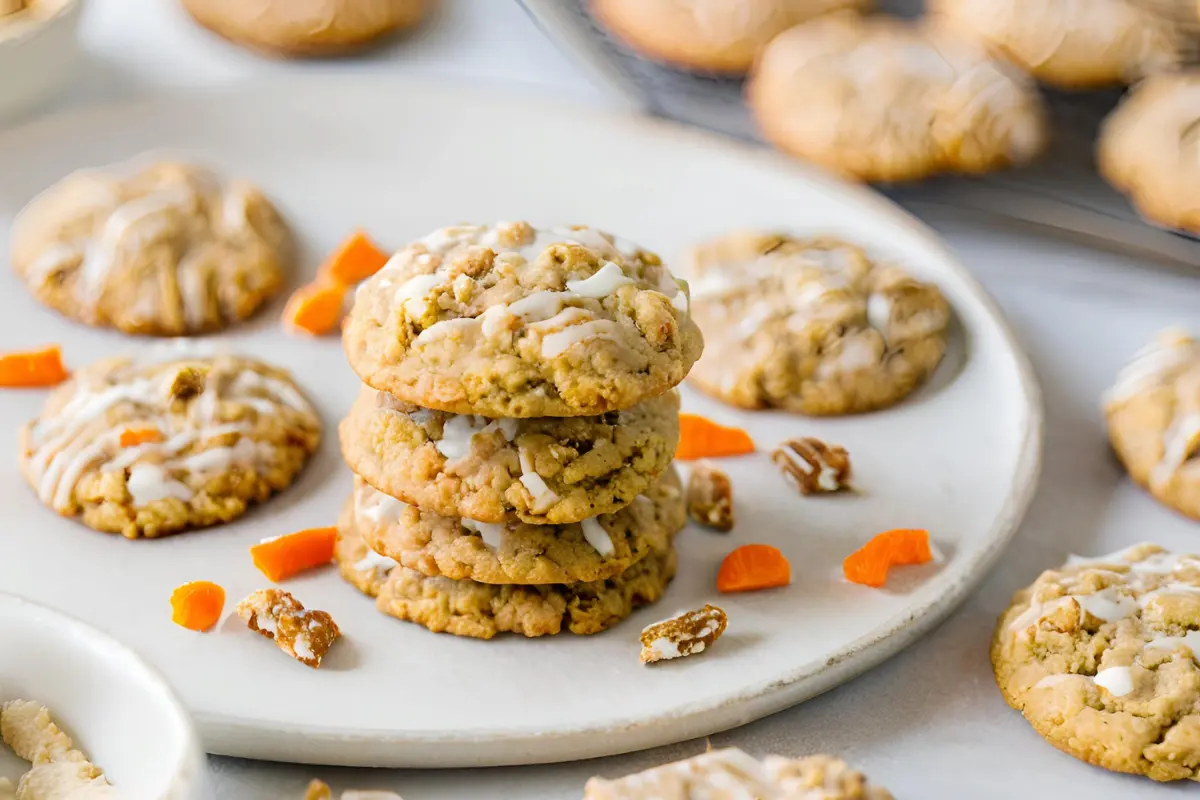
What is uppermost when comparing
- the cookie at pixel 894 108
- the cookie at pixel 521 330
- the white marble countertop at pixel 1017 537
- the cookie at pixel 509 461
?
the cookie at pixel 521 330

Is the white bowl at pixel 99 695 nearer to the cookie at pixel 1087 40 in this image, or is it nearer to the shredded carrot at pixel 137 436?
the shredded carrot at pixel 137 436

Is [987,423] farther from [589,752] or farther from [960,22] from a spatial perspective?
[960,22]

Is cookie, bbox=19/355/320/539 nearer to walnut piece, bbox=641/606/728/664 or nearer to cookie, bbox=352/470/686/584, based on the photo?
cookie, bbox=352/470/686/584

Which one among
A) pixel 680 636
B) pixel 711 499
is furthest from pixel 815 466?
pixel 680 636

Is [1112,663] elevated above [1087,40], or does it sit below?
below

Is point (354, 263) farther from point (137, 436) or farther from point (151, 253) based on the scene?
point (137, 436)

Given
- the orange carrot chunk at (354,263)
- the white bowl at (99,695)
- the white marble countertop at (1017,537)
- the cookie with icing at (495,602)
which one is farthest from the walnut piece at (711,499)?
the white bowl at (99,695)
